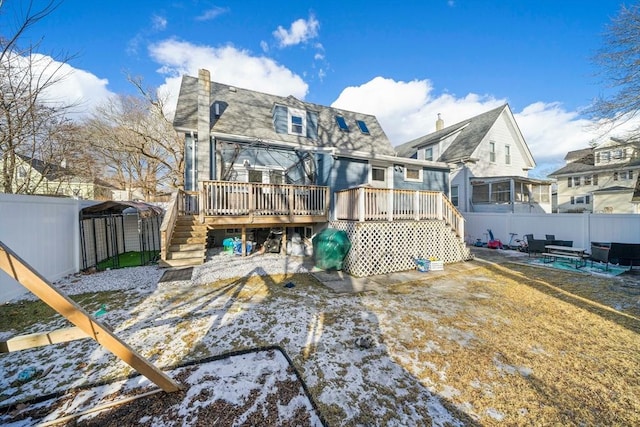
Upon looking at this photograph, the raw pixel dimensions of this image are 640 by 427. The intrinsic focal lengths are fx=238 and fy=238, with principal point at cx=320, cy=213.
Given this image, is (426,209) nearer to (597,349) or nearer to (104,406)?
(597,349)

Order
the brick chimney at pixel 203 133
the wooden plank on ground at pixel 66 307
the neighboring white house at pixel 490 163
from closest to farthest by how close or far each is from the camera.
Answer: the wooden plank on ground at pixel 66 307 → the brick chimney at pixel 203 133 → the neighboring white house at pixel 490 163

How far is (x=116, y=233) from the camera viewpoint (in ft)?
32.0

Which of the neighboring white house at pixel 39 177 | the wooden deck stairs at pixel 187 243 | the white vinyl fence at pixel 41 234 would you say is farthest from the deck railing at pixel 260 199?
the neighboring white house at pixel 39 177

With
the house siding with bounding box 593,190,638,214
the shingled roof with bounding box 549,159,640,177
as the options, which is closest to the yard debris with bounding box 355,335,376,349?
the house siding with bounding box 593,190,638,214

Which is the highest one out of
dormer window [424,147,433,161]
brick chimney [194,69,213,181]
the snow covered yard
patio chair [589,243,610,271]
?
dormer window [424,147,433,161]

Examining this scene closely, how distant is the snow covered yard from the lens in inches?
95.7

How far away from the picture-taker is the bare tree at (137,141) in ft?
56.5

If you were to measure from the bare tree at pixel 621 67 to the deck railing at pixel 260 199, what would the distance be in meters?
13.8

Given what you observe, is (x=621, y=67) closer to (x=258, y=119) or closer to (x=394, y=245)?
(x=394, y=245)

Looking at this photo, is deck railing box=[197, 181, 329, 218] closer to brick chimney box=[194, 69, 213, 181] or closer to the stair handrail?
the stair handrail

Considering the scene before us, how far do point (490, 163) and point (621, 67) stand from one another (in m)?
7.38

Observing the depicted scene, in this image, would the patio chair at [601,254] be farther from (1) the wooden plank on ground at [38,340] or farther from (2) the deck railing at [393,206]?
(1) the wooden plank on ground at [38,340]

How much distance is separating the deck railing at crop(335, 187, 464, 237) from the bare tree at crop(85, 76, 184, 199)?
16315mm

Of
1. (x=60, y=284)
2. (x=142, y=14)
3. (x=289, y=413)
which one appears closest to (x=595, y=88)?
(x=289, y=413)
